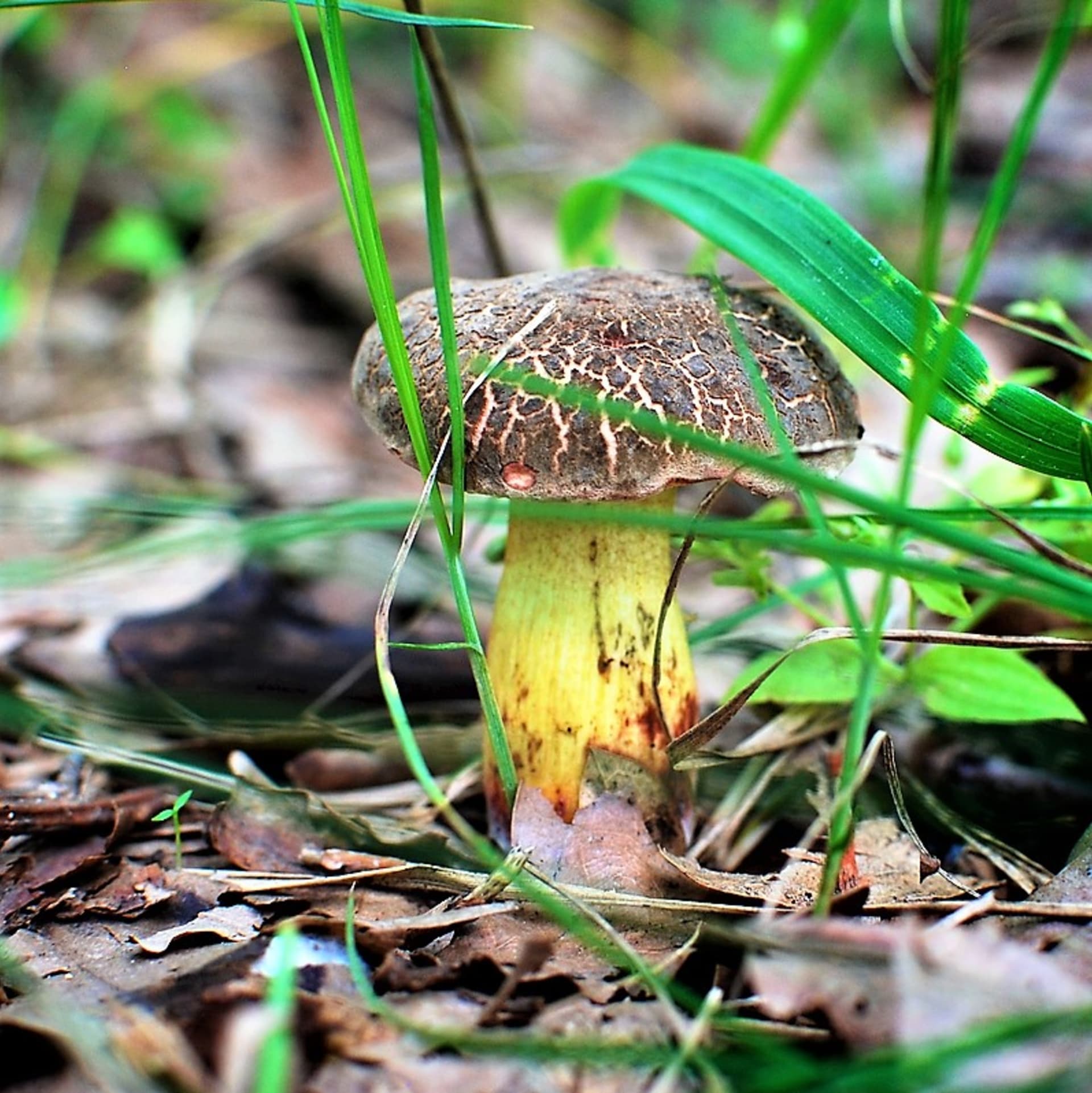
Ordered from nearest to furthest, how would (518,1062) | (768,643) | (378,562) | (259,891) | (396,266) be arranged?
1. (518,1062)
2. (259,891)
3. (768,643)
4. (378,562)
5. (396,266)

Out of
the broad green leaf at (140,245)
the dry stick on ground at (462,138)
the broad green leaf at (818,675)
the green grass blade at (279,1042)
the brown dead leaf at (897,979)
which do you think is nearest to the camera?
the green grass blade at (279,1042)

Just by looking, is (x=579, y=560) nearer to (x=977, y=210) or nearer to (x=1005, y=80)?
(x=977, y=210)

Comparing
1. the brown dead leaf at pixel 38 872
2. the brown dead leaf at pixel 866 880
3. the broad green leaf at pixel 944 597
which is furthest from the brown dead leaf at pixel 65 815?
the broad green leaf at pixel 944 597

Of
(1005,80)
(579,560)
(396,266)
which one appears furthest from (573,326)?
(1005,80)

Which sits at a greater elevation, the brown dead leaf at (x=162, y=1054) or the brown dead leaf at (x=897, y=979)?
the brown dead leaf at (x=897, y=979)

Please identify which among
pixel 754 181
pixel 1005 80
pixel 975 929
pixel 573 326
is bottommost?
pixel 975 929

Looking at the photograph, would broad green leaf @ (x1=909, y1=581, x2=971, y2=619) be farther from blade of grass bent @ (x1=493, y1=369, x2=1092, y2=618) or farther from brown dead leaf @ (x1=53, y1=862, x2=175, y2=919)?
brown dead leaf @ (x1=53, y1=862, x2=175, y2=919)

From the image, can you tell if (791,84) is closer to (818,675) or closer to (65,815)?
(818,675)

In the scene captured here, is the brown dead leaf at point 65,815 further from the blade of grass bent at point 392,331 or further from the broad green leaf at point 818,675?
the broad green leaf at point 818,675
